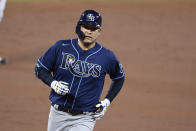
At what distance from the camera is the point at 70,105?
4.39 m

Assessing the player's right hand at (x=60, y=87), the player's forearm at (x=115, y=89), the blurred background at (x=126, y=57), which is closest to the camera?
the player's right hand at (x=60, y=87)

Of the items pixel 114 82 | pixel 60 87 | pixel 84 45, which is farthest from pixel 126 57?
pixel 60 87

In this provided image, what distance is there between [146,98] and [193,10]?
6.90m

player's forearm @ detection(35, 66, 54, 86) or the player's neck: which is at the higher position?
the player's neck

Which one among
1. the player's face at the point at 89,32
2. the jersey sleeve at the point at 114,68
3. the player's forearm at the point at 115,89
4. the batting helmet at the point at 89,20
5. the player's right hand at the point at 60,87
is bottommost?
the player's forearm at the point at 115,89

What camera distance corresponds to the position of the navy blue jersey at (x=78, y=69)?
4355mm

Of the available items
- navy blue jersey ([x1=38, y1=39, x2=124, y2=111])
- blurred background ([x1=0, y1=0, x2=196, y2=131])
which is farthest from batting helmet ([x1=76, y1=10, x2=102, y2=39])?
blurred background ([x1=0, y1=0, x2=196, y2=131])

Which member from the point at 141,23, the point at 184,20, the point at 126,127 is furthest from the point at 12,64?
the point at 184,20

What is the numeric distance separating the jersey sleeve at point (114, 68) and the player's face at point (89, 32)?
0.29m

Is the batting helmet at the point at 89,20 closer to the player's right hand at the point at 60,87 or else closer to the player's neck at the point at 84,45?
the player's neck at the point at 84,45

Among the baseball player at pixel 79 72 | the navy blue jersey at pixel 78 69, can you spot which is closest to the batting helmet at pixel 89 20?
the baseball player at pixel 79 72

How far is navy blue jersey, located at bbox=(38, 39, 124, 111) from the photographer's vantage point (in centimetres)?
436

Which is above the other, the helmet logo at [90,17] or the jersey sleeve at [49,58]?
the helmet logo at [90,17]

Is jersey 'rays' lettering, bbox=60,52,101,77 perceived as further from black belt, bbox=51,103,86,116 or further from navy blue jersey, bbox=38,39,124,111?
black belt, bbox=51,103,86,116
